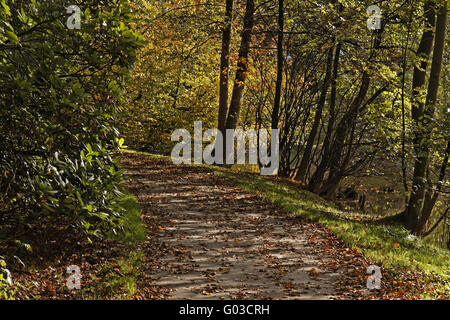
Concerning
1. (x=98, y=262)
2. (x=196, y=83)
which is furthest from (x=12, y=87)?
(x=196, y=83)

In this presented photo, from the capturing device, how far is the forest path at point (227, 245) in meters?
6.71

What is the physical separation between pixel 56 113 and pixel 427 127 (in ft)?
29.1

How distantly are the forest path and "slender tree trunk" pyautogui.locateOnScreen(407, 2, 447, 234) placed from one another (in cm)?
345

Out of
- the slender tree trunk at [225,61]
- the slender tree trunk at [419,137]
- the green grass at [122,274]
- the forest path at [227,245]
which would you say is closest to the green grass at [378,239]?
the forest path at [227,245]

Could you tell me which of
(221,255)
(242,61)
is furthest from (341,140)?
(221,255)

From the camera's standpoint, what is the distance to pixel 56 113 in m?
5.02

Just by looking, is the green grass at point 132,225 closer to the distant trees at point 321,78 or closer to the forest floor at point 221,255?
the forest floor at point 221,255

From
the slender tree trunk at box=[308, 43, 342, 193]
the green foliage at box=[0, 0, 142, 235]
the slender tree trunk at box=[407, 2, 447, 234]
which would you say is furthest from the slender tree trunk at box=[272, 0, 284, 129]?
the green foliage at box=[0, 0, 142, 235]

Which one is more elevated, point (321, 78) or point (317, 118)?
point (321, 78)

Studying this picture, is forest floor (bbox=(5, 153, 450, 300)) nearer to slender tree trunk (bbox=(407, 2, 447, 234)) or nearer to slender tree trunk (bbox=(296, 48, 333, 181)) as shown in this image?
slender tree trunk (bbox=(407, 2, 447, 234))

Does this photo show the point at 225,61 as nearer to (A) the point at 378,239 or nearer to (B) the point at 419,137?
(B) the point at 419,137

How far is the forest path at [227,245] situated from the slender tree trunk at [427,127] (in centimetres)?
345
